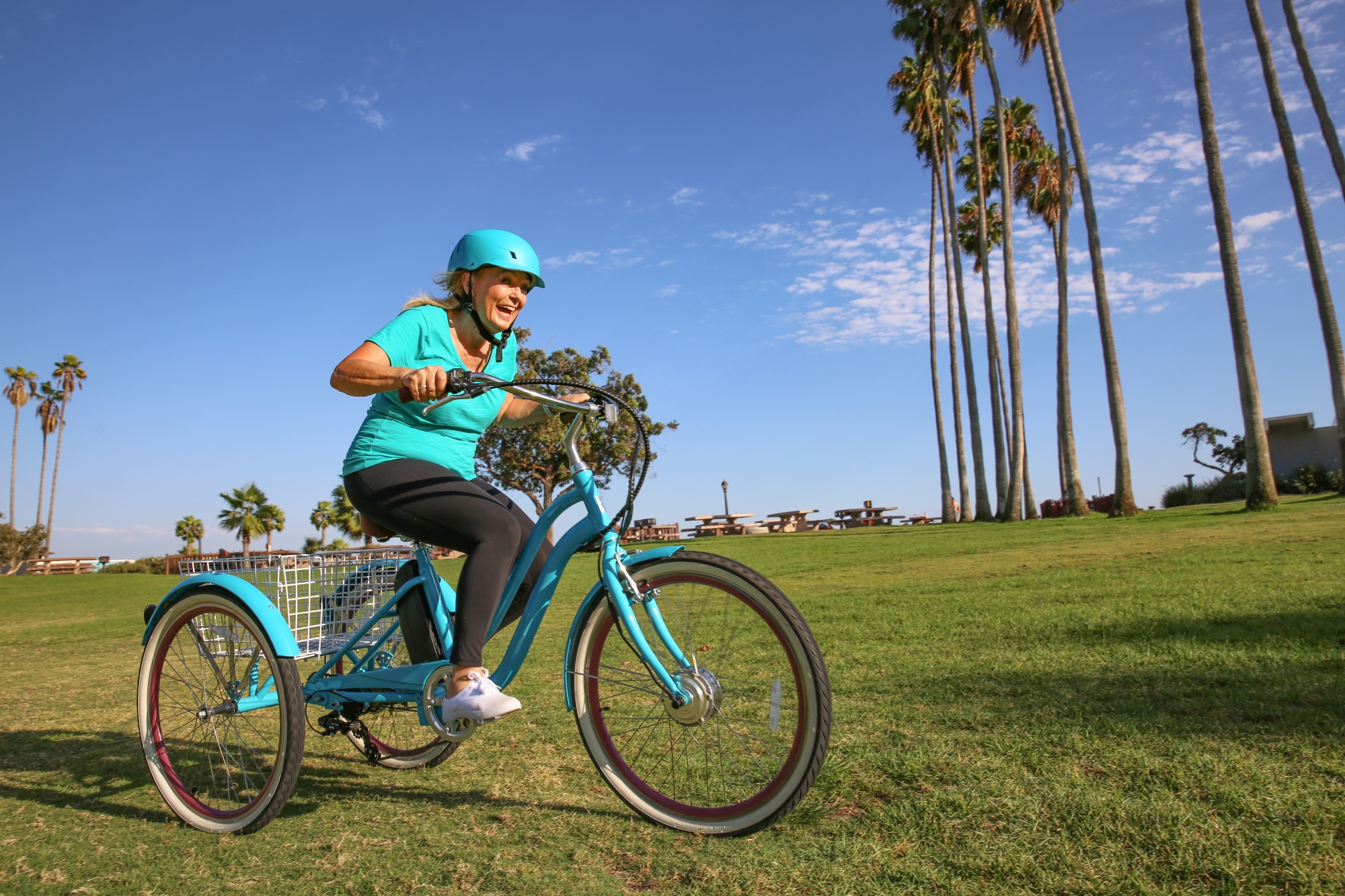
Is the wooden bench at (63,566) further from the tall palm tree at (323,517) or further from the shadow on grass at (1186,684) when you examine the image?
the shadow on grass at (1186,684)

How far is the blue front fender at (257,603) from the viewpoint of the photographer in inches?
107

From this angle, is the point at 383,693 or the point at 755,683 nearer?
the point at 755,683

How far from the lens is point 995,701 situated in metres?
3.26

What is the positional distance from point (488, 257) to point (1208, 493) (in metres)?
36.0

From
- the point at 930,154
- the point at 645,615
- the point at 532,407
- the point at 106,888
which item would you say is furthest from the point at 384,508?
the point at 930,154

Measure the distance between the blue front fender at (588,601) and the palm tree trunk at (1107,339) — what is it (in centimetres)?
2076

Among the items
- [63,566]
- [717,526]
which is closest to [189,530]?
[63,566]

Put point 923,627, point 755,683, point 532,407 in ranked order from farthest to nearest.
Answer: point 923,627
point 532,407
point 755,683

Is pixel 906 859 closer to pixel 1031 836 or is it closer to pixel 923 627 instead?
pixel 1031 836

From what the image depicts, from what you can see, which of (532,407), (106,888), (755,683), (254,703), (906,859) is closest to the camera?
(906,859)

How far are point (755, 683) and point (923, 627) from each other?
330cm

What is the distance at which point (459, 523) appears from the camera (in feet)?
8.66

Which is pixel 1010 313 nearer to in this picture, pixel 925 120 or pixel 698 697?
pixel 925 120

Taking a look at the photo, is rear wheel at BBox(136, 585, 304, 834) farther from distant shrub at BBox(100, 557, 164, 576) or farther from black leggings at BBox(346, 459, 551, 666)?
distant shrub at BBox(100, 557, 164, 576)
